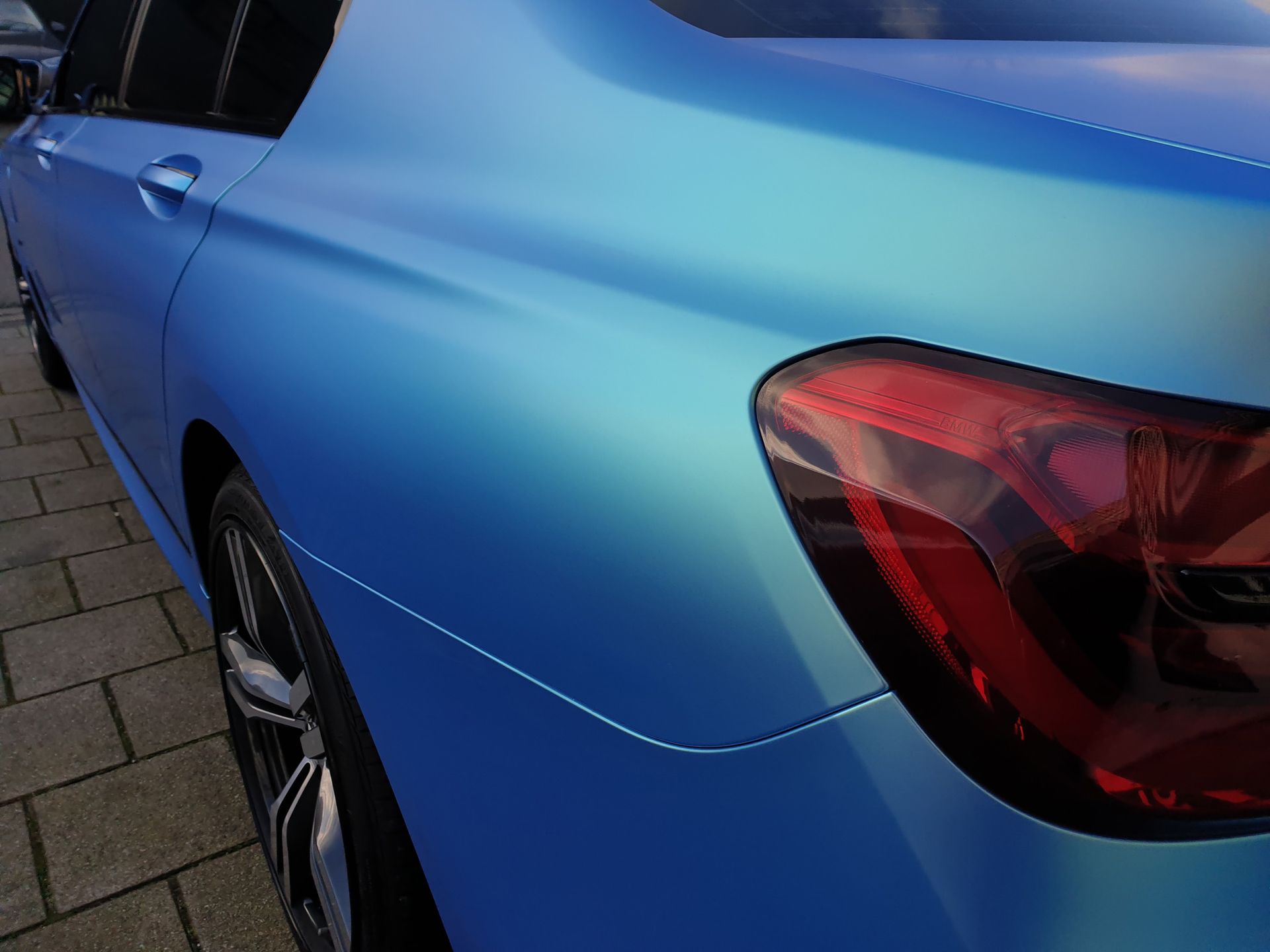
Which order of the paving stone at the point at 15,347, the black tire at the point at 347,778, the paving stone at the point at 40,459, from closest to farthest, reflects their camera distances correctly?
the black tire at the point at 347,778, the paving stone at the point at 40,459, the paving stone at the point at 15,347

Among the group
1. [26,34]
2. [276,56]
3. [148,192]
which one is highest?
[276,56]

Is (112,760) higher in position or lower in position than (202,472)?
lower

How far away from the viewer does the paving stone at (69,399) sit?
451 cm

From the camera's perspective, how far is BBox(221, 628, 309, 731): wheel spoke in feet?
5.42

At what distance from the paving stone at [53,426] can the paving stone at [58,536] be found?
0.88 meters

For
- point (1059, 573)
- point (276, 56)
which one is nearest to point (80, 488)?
point (276, 56)

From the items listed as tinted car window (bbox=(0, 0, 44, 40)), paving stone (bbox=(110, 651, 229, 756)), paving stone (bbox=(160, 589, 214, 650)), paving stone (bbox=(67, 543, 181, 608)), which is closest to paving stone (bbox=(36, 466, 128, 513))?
paving stone (bbox=(67, 543, 181, 608))

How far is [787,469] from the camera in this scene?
31.0 inches

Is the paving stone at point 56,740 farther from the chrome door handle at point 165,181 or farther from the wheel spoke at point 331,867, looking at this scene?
the chrome door handle at point 165,181

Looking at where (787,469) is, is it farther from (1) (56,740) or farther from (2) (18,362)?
(2) (18,362)

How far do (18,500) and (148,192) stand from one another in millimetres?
2140

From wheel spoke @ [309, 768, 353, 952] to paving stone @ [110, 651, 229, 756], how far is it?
36.8 inches

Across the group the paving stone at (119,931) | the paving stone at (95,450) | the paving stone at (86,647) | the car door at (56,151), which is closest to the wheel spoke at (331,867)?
the paving stone at (119,931)

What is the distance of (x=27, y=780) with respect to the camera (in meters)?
2.15
